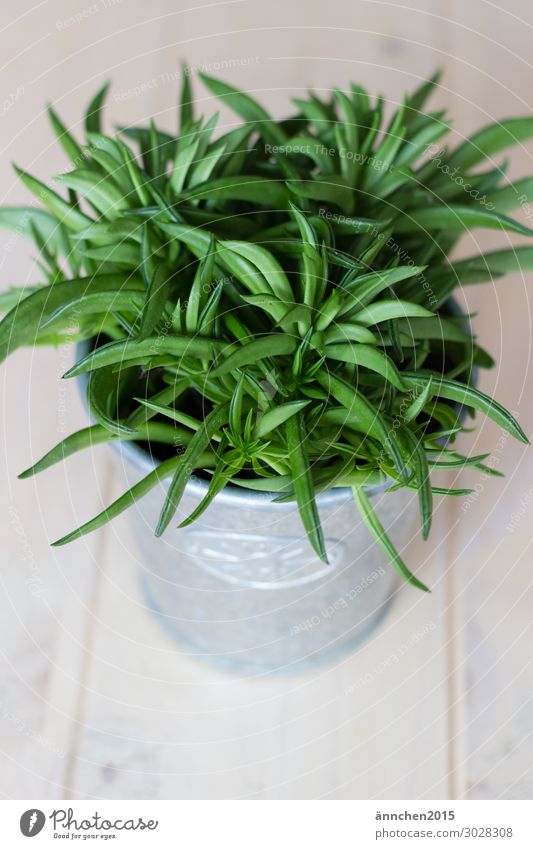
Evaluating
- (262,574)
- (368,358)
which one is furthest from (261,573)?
(368,358)

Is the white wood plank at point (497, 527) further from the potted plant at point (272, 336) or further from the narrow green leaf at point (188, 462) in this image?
→ the narrow green leaf at point (188, 462)

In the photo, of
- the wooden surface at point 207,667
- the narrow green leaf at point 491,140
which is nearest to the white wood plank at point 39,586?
the wooden surface at point 207,667

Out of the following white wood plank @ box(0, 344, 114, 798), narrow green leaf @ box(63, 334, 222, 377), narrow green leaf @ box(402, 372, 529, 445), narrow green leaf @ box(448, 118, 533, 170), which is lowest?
white wood plank @ box(0, 344, 114, 798)

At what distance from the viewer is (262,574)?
12.8 inches

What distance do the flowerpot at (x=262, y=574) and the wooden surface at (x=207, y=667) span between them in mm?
12

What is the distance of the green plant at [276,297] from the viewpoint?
0.84ft

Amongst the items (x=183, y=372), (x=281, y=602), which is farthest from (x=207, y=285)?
(x=281, y=602)

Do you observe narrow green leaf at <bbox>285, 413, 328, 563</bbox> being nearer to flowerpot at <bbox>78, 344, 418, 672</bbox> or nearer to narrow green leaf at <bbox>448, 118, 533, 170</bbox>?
flowerpot at <bbox>78, 344, 418, 672</bbox>

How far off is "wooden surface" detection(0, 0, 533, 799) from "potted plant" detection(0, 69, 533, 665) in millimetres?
27

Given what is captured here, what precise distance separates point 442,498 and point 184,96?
A: 0.21 meters

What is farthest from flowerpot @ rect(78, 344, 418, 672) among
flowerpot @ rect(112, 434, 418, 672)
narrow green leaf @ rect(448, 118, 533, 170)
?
narrow green leaf @ rect(448, 118, 533, 170)

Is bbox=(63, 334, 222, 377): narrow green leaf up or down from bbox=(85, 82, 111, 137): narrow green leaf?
down

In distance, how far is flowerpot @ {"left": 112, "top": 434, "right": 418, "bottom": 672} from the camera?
0.95ft
